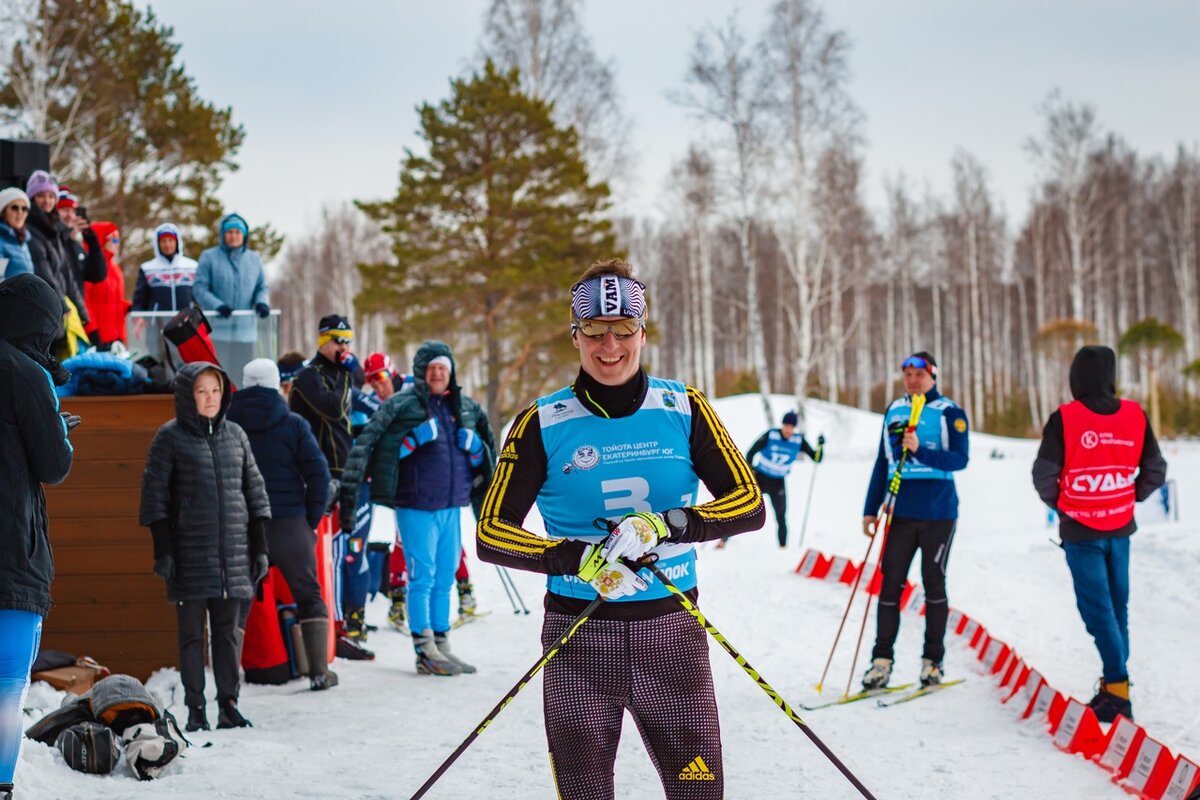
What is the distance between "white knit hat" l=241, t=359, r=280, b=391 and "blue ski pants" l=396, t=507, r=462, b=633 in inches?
48.8

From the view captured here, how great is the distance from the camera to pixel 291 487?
6.29 metres

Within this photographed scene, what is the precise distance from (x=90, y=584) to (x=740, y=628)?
189 inches

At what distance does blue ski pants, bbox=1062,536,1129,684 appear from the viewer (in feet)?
18.8

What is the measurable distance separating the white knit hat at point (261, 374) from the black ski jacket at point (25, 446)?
2.52 metres

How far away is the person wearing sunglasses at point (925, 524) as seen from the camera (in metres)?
6.38

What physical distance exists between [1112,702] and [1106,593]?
574mm

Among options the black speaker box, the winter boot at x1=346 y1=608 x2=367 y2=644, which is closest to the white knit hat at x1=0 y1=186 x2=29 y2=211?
the black speaker box

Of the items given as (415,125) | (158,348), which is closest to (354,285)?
(415,125)

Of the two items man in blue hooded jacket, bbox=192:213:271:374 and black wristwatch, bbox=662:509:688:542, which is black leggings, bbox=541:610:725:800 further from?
man in blue hooded jacket, bbox=192:213:271:374

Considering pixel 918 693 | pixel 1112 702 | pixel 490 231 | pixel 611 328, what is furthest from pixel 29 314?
pixel 490 231

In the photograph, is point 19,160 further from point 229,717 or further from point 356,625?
point 229,717

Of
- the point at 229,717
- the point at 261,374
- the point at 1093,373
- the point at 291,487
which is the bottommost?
the point at 229,717

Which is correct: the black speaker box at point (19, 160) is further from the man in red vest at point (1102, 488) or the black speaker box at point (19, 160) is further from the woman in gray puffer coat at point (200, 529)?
the man in red vest at point (1102, 488)

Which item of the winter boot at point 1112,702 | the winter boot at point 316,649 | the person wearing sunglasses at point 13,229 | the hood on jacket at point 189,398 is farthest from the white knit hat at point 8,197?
the winter boot at point 1112,702
